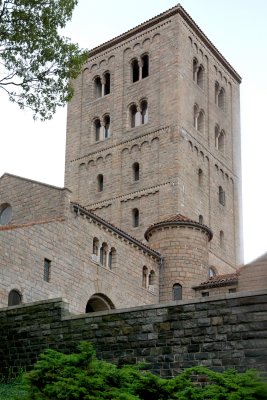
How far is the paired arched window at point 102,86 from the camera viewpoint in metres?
47.8

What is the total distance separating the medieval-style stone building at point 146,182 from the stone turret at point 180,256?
54 mm

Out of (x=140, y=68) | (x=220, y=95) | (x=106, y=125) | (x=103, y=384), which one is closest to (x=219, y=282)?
(x=106, y=125)

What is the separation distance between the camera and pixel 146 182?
41.4 m

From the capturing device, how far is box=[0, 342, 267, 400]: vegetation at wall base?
35.6ft

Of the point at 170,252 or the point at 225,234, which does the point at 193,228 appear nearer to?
the point at 170,252

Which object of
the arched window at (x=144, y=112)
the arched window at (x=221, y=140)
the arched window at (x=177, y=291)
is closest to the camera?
the arched window at (x=177, y=291)

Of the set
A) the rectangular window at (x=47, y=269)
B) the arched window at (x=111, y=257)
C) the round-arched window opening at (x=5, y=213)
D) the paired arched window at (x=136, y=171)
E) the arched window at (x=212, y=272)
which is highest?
the paired arched window at (x=136, y=171)

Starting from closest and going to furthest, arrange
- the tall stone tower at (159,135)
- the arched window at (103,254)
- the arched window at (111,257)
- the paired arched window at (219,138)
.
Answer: the arched window at (103,254) < the arched window at (111,257) < the tall stone tower at (159,135) < the paired arched window at (219,138)

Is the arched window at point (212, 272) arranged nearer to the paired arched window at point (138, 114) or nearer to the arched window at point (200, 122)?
the arched window at point (200, 122)

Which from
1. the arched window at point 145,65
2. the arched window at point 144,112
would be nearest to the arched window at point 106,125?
the arched window at point 144,112

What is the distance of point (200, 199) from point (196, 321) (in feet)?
92.4

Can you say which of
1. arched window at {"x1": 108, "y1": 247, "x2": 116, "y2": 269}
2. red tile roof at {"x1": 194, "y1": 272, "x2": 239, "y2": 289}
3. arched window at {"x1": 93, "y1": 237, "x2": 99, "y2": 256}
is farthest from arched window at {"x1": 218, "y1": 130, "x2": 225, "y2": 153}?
arched window at {"x1": 93, "y1": 237, "x2": 99, "y2": 256}

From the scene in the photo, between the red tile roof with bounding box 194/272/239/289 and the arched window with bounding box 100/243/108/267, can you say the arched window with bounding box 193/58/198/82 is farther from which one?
the arched window with bounding box 100/243/108/267

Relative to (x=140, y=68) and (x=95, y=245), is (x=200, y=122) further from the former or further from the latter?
(x=95, y=245)
